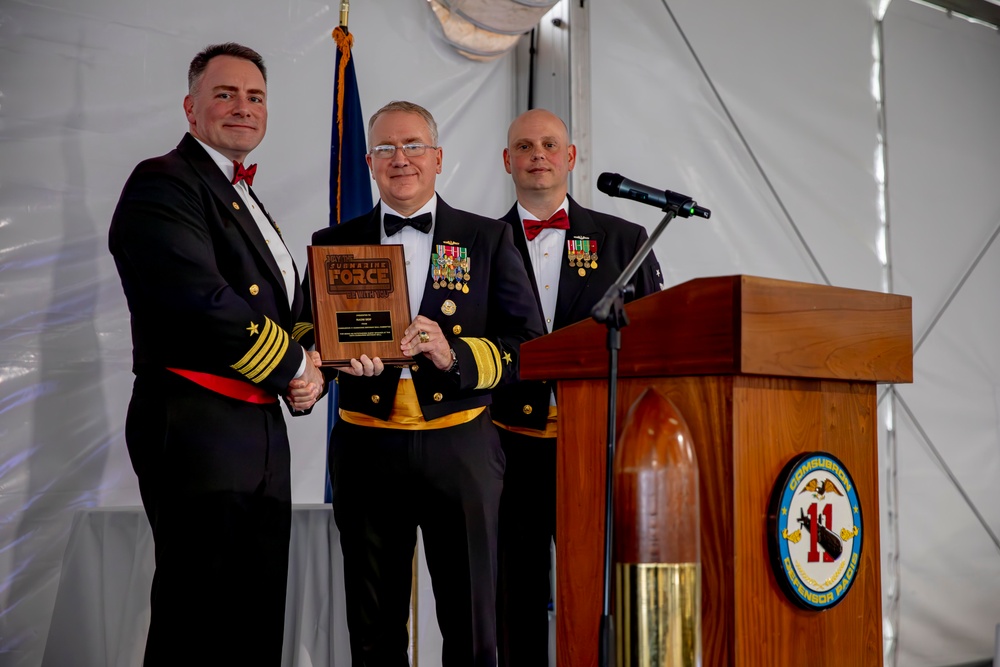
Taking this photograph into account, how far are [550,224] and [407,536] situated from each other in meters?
1.14

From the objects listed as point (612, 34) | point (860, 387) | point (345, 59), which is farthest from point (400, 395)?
point (612, 34)

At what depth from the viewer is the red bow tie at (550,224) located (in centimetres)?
290

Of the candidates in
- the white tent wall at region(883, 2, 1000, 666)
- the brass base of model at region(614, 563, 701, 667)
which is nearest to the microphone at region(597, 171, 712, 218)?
the brass base of model at region(614, 563, 701, 667)

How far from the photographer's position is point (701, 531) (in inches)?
53.6

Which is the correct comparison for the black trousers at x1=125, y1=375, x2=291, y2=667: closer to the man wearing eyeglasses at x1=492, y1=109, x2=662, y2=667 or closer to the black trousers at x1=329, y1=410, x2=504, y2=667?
the black trousers at x1=329, y1=410, x2=504, y2=667

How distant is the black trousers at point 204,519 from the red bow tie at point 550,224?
3.84ft

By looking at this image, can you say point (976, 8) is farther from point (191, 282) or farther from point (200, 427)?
point (200, 427)

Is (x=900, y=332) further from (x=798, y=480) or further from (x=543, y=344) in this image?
(x=543, y=344)

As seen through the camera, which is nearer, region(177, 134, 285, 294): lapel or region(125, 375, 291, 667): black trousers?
region(125, 375, 291, 667): black trousers

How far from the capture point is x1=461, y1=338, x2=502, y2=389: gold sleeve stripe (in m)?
2.30

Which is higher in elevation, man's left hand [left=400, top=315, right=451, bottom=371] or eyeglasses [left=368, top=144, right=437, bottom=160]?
eyeglasses [left=368, top=144, right=437, bottom=160]

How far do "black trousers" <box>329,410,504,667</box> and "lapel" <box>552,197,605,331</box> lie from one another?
0.67 meters

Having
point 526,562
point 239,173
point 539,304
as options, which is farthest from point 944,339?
point 239,173

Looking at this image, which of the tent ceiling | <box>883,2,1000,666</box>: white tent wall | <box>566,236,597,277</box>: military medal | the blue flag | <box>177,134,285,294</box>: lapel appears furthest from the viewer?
the tent ceiling
